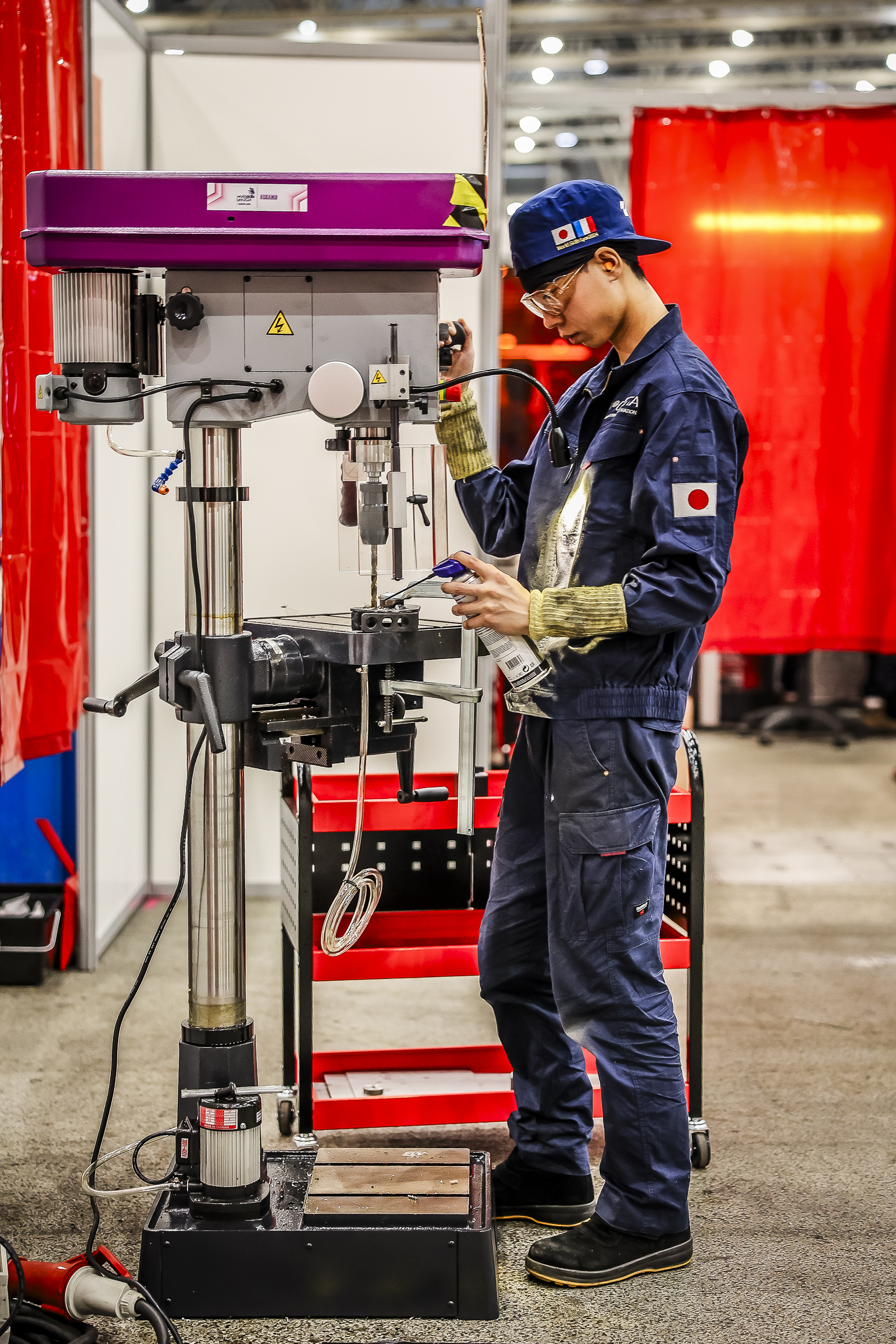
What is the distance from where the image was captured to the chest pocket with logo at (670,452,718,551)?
1.86 meters

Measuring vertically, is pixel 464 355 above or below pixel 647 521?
above

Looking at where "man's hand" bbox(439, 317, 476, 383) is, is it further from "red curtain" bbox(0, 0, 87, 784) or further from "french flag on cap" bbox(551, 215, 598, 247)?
"red curtain" bbox(0, 0, 87, 784)

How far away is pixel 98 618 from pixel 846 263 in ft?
7.78

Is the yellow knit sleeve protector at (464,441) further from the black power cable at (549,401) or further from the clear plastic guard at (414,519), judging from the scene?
the black power cable at (549,401)

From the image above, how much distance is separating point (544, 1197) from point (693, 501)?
1.19 meters

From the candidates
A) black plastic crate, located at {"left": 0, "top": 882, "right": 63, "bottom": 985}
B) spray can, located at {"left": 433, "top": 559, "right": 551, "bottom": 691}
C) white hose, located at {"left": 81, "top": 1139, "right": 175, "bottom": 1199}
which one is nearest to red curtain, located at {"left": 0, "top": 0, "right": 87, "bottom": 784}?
black plastic crate, located at {"left": 0, "top": 882, "right": 63, "bottom": 985}

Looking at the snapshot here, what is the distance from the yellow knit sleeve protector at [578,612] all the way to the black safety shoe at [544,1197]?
0.95 meters

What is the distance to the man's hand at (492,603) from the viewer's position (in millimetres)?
1855

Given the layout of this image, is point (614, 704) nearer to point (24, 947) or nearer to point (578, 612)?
point (578, 612)

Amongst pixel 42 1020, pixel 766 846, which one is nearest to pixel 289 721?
pixel 42 1020

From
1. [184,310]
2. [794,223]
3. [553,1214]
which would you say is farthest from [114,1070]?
[794,223]

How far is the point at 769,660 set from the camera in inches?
296

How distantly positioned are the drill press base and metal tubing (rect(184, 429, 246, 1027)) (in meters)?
0.31

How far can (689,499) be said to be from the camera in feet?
6.09
